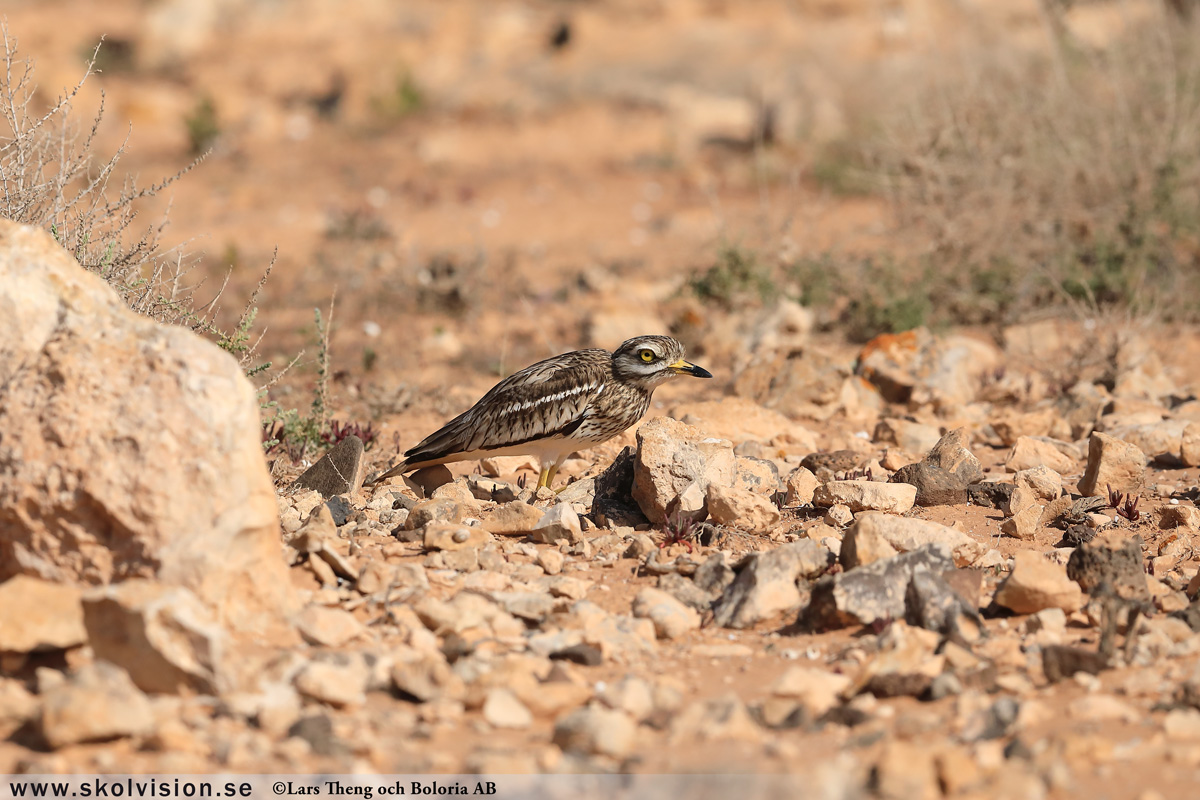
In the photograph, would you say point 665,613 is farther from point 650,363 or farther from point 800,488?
point 650,363

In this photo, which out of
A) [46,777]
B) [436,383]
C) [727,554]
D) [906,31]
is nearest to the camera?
[46,777]

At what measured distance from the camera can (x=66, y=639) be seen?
3357 mm

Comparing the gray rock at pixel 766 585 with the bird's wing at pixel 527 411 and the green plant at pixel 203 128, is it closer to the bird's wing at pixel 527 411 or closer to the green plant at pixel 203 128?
the bird's wing at pixel 527 411

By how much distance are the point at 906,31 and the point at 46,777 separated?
15.3 metres

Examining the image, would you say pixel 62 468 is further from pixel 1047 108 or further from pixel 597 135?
pixel 597 135

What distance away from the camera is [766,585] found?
4.09 m

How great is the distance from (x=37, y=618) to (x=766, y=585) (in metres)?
2.23

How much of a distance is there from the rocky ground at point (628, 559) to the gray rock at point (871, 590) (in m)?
0.01

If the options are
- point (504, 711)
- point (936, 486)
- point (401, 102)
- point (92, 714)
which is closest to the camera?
point (92, 714)

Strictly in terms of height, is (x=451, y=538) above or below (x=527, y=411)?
below

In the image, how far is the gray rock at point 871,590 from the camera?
3953mm

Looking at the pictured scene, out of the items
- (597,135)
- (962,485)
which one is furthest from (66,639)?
(597,135)

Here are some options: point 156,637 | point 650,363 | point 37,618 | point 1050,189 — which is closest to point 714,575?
point 650,363

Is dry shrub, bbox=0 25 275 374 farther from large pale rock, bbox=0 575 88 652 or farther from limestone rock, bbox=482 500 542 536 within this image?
large pale rock, bbox=0 575 88 652
